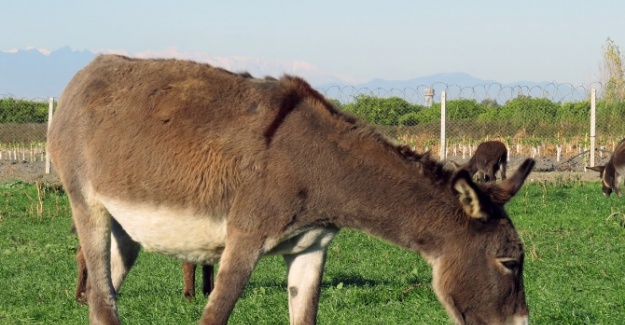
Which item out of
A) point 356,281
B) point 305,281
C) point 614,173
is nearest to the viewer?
point 305,281

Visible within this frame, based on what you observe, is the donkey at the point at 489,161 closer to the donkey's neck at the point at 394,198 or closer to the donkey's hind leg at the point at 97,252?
the donkey's hind leg at the point at 97,252

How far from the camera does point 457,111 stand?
1315 inches

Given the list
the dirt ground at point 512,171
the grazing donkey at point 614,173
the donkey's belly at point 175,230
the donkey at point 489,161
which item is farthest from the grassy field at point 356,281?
the dirt ground at point 512,171

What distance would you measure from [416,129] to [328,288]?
18.0 meters

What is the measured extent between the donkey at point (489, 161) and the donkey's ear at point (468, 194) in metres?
16.5

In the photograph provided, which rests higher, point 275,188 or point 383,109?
point 383,109

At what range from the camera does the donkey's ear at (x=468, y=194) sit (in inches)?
207

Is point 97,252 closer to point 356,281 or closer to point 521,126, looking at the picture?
point 356,281

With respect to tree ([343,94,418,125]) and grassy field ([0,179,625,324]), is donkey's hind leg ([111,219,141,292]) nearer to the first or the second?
grassy field ([0,179,625,324])

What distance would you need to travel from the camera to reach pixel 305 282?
6.17 m

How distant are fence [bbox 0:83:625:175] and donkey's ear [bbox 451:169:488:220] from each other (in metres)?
19.2

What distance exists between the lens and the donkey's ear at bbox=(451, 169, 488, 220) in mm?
5262

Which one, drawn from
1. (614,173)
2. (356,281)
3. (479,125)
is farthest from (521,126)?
(356,281)

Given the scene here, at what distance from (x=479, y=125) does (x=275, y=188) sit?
946 inches
